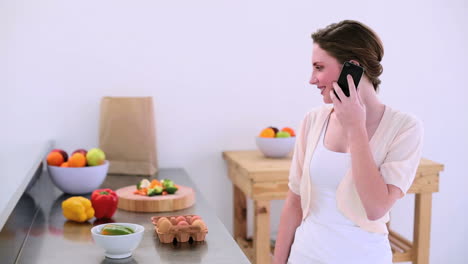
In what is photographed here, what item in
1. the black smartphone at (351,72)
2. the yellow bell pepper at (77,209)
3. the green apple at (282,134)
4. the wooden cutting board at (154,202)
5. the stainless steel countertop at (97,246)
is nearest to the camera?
the stainless steel countertop at (97,246)

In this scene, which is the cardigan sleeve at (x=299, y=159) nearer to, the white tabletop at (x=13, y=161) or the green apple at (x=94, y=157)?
the green apple at (x=94, y=157)

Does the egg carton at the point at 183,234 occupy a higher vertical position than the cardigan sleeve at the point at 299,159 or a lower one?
lower

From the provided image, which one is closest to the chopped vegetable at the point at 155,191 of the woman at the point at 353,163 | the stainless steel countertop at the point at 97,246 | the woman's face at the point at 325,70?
the stainless steel countertop at the point at 97,246

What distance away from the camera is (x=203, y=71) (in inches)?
105

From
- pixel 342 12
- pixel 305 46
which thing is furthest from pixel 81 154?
pixel 342 12

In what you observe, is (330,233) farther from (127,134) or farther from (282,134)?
(127,134)

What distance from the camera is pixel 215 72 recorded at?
2.68 m

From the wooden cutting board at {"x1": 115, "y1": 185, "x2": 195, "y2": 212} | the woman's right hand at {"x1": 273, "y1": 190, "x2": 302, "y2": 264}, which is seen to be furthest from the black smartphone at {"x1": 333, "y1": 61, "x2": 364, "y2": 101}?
the wooden cutting board at {"x1": 115, "y1": 185, "x2": 195, "y2": 212}

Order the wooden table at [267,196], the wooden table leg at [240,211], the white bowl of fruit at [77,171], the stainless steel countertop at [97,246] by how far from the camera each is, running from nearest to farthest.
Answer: the stainless steel countertop at [97,246], the white bowl of fruit at [77,171], the wooden table at [267,196], the wooden table leg at [240,211]

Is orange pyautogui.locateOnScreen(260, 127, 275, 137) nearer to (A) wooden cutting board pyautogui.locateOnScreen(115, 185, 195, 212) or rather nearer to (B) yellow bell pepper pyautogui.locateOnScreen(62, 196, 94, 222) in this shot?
(A) wooden cutting board pyautogui.locateOnScreen(115, 185, 195, 212)

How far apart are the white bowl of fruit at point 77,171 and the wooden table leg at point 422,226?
1.40 meters

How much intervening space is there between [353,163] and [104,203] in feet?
2.49

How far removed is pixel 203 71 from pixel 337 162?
47.7 inches

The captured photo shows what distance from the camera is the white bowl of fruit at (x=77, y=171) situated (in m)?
2.04
